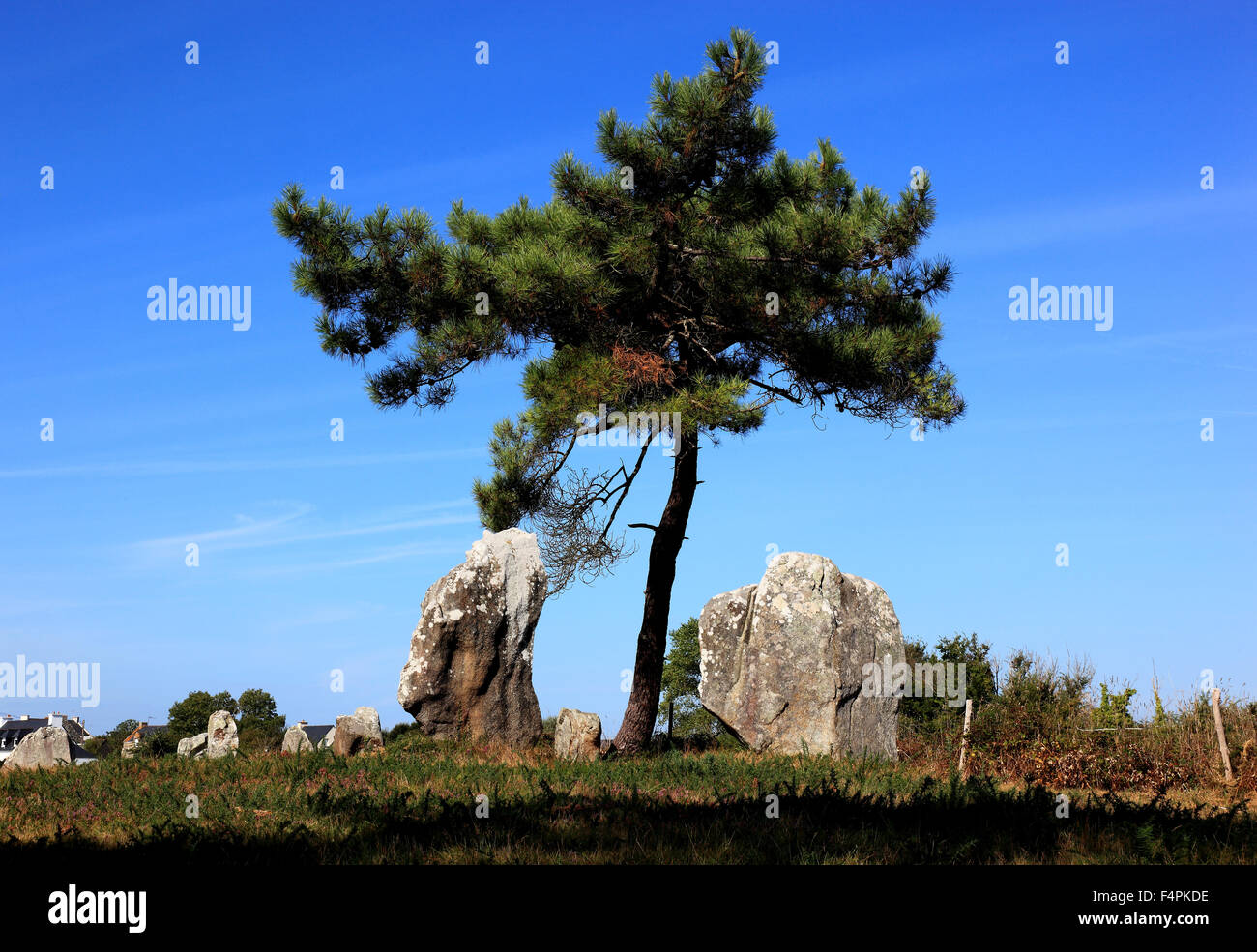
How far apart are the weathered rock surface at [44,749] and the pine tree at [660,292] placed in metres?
6.55

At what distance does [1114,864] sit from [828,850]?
5.92ft

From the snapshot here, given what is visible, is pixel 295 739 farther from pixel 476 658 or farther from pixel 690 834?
pixel 690 834

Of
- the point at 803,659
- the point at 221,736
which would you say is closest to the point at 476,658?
the point at 803,659

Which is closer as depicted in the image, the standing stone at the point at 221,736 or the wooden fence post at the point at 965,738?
the wooden fence post at the point at 965,738

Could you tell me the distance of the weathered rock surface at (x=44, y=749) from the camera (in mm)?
13930

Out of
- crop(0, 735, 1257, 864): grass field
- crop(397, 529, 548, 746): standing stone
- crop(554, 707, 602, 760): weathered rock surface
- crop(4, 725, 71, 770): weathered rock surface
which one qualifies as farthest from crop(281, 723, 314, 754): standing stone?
crop(554, 707, 602, 760): weathered rock surface

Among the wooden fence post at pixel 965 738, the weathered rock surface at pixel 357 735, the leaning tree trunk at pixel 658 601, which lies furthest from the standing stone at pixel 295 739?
the wooden fence post at pixel 965 738

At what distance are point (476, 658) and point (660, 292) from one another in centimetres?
572

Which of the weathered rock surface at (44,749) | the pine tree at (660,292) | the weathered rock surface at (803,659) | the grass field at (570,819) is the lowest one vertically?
the weathered rock surface at (44,749)

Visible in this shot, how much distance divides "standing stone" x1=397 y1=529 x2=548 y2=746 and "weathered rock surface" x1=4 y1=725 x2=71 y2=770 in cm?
508

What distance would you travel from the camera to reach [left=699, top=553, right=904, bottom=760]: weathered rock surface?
13.4 metres

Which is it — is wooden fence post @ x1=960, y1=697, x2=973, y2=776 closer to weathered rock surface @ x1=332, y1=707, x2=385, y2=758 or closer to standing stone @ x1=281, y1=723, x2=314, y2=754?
weathered rock surface @ x1=332, y1=707, x2=385, y2=758

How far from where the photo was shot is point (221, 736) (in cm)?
1502

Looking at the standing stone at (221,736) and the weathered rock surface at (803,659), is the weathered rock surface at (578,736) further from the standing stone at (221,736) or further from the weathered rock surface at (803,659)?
the standing stone at (221,736)
